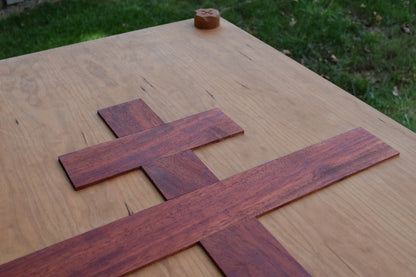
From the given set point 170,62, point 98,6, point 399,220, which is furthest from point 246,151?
point 98,6

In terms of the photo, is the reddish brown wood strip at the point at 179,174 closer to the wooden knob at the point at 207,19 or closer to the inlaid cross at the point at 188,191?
the inlaid cross at the point at 188,191

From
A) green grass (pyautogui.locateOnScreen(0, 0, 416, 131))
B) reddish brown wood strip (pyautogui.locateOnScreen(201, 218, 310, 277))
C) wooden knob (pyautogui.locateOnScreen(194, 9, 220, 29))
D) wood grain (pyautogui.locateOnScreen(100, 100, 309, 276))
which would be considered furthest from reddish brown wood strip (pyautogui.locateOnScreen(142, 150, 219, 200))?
green grass (pyautogui.locateOnScreen(0, 0, 416, 131))

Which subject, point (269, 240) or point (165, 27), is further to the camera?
point (165, 27)

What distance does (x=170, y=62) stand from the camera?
1526 mm

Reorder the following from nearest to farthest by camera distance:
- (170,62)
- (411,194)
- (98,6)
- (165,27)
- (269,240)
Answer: (269,240)
(411,194)
(170,62)
(165,27)
(98,6)

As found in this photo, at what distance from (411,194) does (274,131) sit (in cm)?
37

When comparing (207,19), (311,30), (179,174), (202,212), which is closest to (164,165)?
(179,174)

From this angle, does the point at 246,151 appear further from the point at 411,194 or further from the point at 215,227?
the point at 411,194

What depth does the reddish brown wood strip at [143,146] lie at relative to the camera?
1.07m

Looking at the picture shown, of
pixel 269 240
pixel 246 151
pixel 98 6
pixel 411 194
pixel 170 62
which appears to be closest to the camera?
pixel 269 240

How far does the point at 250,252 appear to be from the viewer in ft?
2.92

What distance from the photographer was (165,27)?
5.77 feet

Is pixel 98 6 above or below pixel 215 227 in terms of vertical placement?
below

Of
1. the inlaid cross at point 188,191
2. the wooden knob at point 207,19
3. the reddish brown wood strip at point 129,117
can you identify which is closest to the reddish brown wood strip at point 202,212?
the inlaid cross at point 188,191
